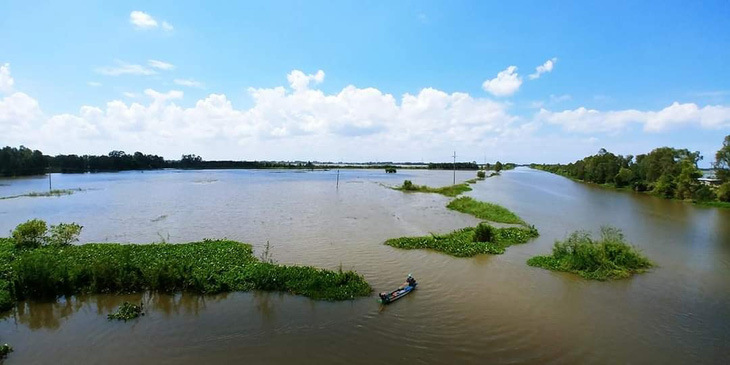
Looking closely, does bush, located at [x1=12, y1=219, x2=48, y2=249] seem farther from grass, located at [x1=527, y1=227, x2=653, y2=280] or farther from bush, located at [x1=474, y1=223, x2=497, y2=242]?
grass, located at [x1=527, y1=227, x2=653, y2=280]

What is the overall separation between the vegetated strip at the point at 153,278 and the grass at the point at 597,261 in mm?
9947

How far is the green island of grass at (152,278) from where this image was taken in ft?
44.1

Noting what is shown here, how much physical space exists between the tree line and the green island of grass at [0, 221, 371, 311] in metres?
54.7

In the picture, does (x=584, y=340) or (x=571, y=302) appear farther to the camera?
(x=571, y=302)

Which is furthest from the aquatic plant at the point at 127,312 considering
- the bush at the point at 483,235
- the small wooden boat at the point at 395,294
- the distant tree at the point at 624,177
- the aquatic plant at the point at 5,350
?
the distant tree at the point at 624,177

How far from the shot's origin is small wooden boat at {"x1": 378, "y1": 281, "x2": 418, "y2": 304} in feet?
44.0

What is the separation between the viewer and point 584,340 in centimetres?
1138

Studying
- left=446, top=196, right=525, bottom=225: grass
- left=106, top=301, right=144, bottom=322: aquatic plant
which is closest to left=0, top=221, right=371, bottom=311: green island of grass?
left=106, top=301, right=144, bottom=322: aquatic plant

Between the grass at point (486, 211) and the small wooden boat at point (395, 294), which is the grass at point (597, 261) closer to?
the small wooden boat at point (395, 294)

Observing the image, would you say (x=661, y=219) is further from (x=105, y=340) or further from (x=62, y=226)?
(x=62, y=226)

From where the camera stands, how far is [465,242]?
2170cm

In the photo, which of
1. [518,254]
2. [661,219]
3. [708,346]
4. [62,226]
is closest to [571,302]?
[708,346]

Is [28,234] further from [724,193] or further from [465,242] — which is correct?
[724,193]

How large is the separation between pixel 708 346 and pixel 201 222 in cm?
3061
